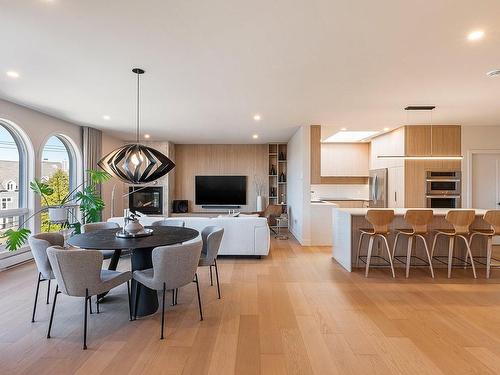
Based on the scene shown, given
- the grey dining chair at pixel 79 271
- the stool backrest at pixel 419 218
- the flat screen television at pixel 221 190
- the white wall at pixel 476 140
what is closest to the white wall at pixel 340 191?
the flat screen television at pixel 221 190

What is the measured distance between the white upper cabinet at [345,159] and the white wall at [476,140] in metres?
2.48

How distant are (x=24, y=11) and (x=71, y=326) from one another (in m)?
2.80

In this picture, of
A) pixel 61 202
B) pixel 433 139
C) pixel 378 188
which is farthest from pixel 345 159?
pixel 61 202

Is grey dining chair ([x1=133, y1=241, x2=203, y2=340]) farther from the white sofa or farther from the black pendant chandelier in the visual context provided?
the white sofa

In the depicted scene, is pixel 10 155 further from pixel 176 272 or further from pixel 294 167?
pixel 294 167

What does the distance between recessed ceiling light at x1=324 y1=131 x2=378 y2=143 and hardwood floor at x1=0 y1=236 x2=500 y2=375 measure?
4036 millimetres

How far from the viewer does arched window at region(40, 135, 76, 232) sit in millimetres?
5434

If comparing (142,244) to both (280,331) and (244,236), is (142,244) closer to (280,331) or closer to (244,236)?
(280,331)

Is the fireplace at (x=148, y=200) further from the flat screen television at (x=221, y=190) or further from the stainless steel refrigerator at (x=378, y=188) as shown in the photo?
the stainless steel refrigerator at (x=378, y=188)

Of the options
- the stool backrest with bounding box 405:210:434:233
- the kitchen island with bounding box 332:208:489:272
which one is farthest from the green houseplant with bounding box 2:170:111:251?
the stool backrest with bounding box 405:210:434:233

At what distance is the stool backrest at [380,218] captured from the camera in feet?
13.4

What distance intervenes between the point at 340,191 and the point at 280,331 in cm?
650

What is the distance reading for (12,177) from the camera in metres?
4.82

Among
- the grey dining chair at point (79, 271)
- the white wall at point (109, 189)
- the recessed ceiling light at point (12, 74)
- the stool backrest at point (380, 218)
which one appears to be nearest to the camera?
the grey dining chair at point (79, 271)
